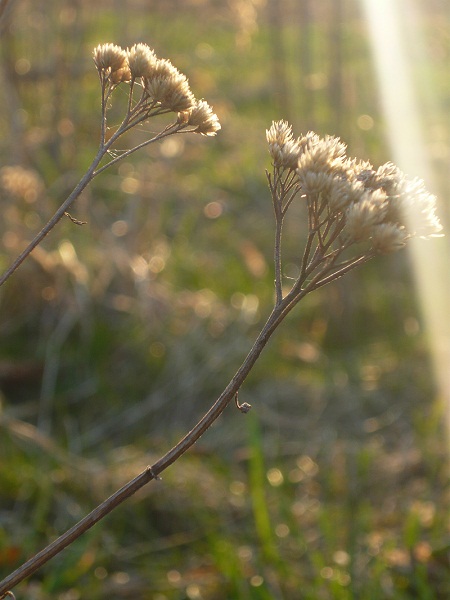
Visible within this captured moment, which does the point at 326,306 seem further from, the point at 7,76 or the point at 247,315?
the point at 7,76

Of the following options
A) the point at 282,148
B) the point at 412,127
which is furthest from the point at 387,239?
the point at 412,127

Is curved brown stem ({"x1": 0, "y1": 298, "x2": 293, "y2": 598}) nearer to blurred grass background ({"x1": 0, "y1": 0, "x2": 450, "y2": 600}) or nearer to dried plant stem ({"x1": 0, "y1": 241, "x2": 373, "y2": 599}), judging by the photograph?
dried plant stem ({"x1": 0, "y1": 241, "x2": 373, "y2": 599})

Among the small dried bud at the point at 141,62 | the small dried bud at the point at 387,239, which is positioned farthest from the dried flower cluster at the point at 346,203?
the small dried bud at the point at 141,62

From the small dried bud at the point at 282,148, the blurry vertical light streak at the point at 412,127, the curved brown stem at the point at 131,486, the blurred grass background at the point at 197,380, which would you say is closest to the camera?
the curved brown stem at the point at 131,486

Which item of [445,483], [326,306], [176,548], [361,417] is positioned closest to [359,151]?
[326,306]

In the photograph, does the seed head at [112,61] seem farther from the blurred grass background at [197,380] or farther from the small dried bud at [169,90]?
the blurred grass background at [197,380]

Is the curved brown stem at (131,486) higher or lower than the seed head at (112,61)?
lower
